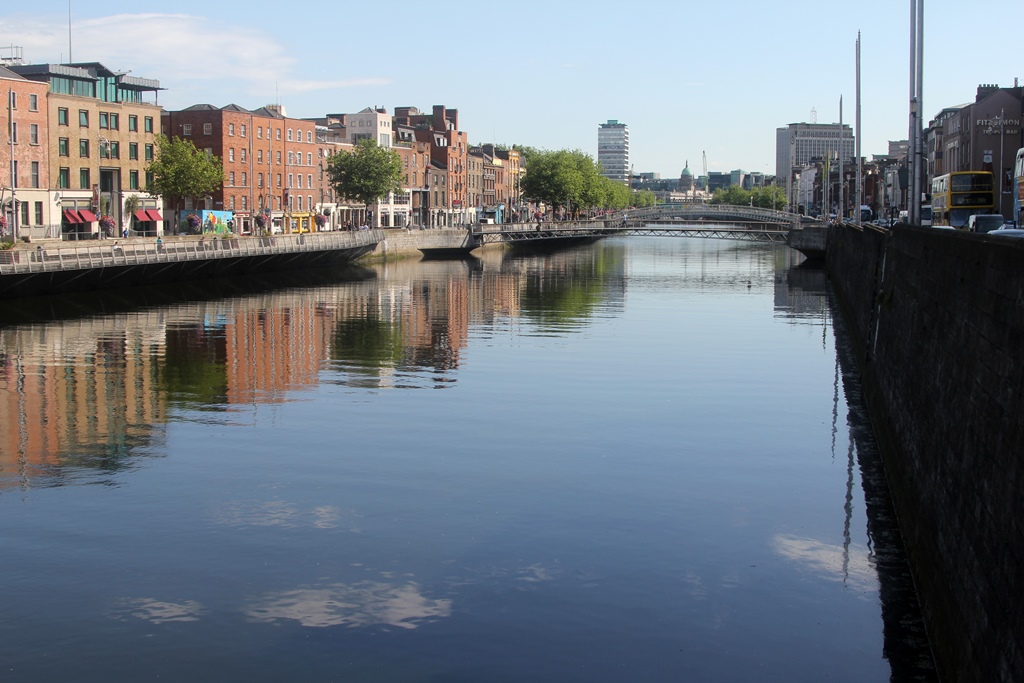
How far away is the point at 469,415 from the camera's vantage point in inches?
1121

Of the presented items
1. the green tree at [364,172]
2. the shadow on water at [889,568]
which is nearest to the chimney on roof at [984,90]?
Answer: the green tree at [364,172]

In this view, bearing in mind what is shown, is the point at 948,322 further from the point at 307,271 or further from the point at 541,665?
the point at 307,271

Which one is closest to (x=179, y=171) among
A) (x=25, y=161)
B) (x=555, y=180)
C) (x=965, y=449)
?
(x=25, y=161)

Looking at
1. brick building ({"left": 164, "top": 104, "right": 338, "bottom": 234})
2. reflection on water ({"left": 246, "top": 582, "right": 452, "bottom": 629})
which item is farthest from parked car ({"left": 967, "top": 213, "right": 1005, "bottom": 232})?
brick building ({"left": 164, "top": 104, "right": 338, "bottom": 234})

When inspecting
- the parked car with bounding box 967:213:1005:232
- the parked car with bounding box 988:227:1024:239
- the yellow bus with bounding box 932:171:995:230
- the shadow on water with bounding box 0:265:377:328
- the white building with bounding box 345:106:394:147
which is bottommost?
the shadow on water with bounding box 0:265:377:328

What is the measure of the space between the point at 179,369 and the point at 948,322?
26203 mm

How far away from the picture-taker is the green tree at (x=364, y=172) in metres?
113

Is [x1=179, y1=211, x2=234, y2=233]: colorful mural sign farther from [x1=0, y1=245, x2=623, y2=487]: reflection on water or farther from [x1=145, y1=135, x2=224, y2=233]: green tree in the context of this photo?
[x1=0, y1=245, x2=623, y2=487]: reflection on water

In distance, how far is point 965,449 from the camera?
13320mm

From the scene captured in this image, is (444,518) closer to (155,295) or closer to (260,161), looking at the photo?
(155,295)

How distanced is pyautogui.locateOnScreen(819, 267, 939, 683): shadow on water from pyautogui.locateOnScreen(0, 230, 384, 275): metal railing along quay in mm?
39046

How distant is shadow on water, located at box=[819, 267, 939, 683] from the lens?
14031 millimetres

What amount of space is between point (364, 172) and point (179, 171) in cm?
2817

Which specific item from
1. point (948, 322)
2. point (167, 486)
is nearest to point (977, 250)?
point (948, 322)
